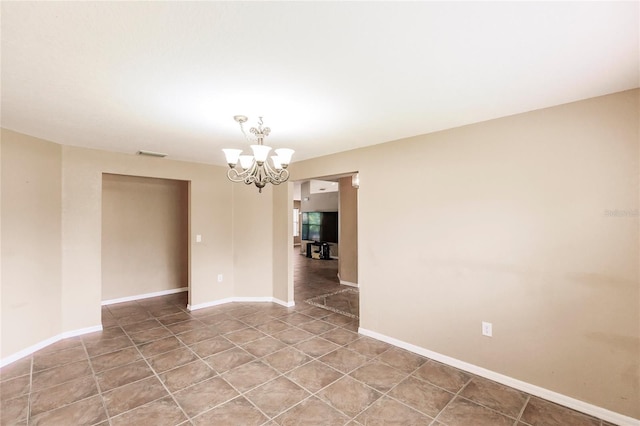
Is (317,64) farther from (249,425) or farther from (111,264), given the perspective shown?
(111,264)

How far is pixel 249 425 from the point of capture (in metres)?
2.08

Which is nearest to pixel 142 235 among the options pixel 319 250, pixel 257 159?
pixel 257 159

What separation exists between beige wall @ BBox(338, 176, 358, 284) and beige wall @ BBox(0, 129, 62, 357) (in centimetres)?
465

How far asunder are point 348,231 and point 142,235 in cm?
401

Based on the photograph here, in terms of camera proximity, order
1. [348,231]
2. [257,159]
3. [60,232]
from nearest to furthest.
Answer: [257,159]
[60,232]
[348,231]

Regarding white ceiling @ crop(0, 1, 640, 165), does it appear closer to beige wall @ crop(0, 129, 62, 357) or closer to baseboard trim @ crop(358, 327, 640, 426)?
beige wall @ crop(0, 129, 62, 357)

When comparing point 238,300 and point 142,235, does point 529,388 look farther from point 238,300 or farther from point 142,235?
point 142,235

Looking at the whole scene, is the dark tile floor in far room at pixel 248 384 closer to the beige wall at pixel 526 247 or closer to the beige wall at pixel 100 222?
the beige wall at pixel 526 247

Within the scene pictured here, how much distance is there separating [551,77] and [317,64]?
1.52 meters

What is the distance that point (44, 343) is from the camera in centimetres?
334

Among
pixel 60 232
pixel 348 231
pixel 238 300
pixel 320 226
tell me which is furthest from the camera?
pixel 320 226

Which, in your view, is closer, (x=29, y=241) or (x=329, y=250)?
(x=29, y=241)

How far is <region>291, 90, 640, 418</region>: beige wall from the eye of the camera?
210 centimetres

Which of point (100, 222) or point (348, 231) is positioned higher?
point (100, 222)
